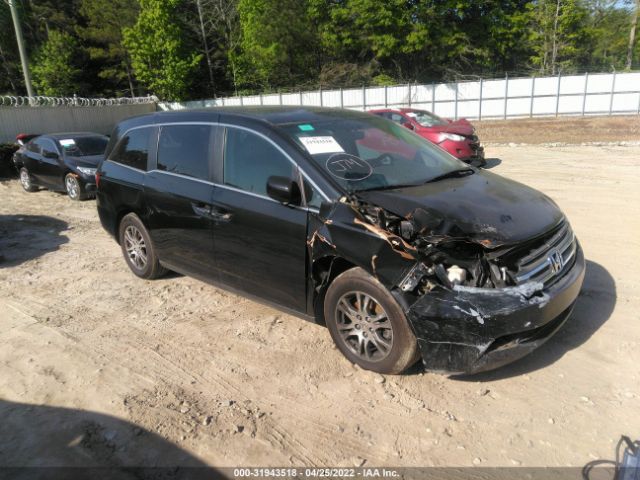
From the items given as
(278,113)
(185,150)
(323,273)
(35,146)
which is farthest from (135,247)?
(35,146)

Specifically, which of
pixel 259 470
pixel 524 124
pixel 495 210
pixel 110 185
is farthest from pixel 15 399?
pixel 524 124

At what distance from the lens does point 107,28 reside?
43625mm

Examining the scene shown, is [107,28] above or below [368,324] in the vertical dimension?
above

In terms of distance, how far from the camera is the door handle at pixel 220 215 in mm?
4191

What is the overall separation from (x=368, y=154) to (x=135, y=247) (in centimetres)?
306

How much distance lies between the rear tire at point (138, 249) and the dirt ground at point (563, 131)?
16796mm

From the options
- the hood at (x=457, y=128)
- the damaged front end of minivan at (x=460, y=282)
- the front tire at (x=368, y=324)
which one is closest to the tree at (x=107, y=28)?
the hood at (x=457, y=128)

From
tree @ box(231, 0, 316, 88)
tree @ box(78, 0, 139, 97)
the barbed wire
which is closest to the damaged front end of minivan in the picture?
the barbed wire

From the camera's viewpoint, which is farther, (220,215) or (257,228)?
(220,215)

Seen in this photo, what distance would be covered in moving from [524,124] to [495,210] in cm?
2306

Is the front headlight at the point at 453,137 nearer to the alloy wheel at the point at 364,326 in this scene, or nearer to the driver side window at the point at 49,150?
the driver side window at the point at 49,150

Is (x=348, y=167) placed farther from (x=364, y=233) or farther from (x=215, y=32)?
(x=215, y=32)

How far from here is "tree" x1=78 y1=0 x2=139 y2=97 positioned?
43562 millimetres

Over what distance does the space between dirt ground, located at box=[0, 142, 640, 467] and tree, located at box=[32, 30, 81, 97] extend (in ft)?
140
